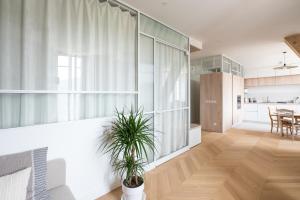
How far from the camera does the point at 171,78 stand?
3.79 meters

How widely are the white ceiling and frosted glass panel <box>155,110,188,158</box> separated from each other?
1.88m

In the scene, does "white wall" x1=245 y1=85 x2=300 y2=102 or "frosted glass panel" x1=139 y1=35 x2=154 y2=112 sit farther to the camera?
"white wall" x1=245 y1=85 x2=300 y2=102

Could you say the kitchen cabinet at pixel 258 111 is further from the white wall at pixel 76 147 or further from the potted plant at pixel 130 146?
the white wall at pixel 76 147

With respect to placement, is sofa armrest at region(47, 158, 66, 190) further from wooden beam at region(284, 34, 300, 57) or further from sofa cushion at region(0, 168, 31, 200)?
wooden beam at region(284, 34, 300, 57)

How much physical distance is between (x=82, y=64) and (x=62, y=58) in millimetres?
259

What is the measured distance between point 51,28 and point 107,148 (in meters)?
1.62

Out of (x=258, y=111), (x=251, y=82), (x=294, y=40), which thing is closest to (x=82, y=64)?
(x=294, y=40)

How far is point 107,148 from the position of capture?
2.44 m

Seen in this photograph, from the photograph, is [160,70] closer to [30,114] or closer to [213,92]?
[30,114]

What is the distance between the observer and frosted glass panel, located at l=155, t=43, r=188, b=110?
3438 millimetres

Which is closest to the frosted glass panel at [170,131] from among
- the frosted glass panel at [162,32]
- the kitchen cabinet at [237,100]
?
the frosted glass panel at [162,32]

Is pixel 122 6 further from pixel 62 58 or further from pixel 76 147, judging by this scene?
pixel 76 147

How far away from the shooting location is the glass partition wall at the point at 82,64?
1696 millimetres

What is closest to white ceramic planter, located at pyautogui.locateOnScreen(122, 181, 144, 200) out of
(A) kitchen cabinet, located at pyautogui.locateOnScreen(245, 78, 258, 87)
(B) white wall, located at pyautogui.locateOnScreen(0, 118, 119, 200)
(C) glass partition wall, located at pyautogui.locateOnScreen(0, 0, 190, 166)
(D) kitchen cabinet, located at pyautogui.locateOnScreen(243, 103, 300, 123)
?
(B) white wall, located at pyautogui.locateOnScreen(0, 118, 119, 200)
